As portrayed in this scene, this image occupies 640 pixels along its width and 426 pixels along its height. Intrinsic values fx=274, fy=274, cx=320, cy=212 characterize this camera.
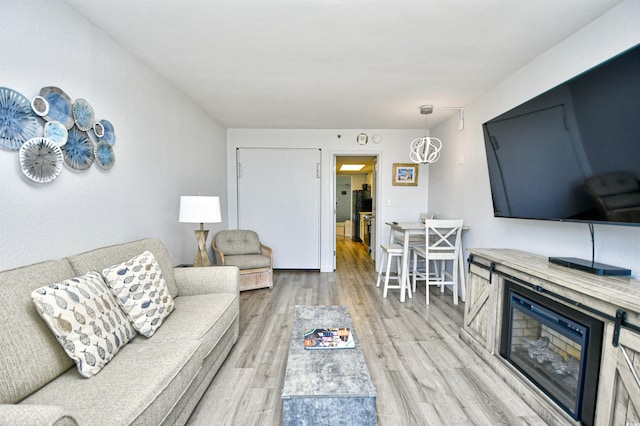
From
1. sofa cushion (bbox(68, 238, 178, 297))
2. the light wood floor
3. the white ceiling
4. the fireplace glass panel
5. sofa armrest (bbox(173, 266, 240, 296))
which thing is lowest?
the light wood floor

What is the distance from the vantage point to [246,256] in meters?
3.80

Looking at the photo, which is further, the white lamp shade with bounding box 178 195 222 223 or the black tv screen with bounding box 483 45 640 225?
the white lamp shade with bounding box 178 195 222 223

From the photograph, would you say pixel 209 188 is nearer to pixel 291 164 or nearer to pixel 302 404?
pixel 291 164

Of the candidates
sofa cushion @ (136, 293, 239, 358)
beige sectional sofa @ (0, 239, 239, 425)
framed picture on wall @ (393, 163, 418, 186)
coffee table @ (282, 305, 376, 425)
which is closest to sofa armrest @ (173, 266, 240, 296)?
sofa cushion @ (136, 293, 239, 358)

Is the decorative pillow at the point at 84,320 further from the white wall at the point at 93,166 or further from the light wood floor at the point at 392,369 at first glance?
the light wood floor at the point at 392,369

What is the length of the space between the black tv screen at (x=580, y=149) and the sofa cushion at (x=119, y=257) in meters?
2.75

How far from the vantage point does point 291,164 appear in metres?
4.54

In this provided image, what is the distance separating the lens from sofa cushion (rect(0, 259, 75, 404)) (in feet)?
3.34

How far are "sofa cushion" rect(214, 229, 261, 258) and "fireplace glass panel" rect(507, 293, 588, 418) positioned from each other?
10.3 feet

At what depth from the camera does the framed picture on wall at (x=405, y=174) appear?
14.7 feet

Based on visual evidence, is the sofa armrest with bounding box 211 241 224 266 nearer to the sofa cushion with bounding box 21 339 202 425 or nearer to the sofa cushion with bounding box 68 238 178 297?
the sofa cushion with bounding box 68 238 178 297

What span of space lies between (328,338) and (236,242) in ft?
8.74

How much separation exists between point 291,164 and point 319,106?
4.50ft

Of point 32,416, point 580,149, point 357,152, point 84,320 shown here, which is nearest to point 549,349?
point 580,149
